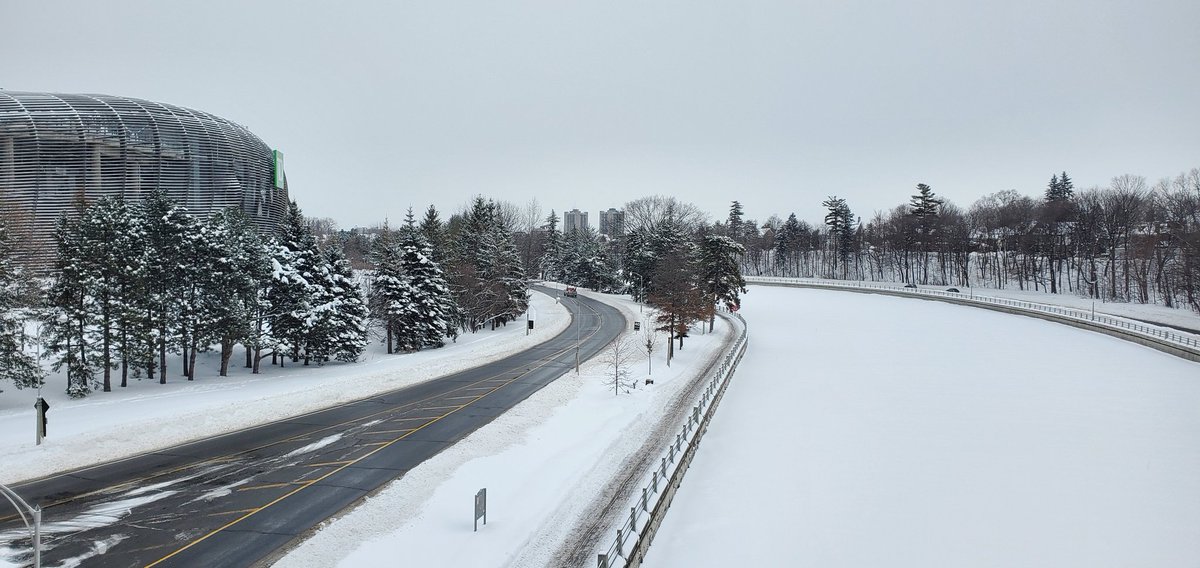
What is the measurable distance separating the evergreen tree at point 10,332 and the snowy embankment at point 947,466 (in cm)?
2894

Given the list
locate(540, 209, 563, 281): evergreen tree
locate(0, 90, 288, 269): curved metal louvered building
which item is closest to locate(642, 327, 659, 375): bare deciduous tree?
locate(0, 90, 288, 269): curved metal louvered building

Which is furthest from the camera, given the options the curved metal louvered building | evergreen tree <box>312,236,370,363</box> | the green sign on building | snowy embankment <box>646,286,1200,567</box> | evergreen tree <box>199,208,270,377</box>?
the green sign on building

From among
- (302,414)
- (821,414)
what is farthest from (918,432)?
(302,414)

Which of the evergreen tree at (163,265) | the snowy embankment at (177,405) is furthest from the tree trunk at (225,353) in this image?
the evergreen tree at (163,265)

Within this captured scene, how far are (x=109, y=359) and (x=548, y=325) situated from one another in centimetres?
3707

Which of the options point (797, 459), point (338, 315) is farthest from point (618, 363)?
point (338, 315)

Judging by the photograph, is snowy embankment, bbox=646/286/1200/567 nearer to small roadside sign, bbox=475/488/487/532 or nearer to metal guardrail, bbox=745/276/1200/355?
small roadside sign, bbox=475/488/487/532

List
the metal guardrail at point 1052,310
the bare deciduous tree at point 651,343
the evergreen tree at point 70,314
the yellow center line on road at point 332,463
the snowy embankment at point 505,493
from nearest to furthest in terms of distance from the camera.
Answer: the snowy embankment at point 505,493, the yellow center line on road at point 332,463, the evergreen tree at point 70,314, the bare deciduous tree at point 651,343, the metal guardrail at point 1052,310

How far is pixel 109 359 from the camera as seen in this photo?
31.1 metres

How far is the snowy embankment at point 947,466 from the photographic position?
1730 cm

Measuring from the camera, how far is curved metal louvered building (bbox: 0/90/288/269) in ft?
191

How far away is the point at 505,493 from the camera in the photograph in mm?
19219

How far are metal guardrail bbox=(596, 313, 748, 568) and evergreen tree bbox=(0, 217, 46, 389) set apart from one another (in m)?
26.6

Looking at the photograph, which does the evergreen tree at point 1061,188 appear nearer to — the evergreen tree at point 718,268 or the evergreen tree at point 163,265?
the evergreen tree at point 718,268
